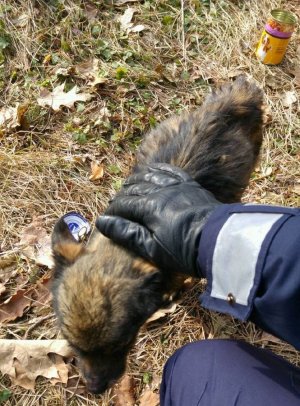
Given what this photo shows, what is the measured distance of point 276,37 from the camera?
15.1 feet

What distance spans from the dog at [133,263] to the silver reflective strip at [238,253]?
66 cm

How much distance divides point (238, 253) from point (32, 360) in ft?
6.48

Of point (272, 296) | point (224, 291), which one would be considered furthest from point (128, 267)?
point (272, 296)

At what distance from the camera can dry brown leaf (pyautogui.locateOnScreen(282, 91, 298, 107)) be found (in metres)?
4.71

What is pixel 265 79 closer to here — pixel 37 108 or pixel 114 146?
pixel 114 146

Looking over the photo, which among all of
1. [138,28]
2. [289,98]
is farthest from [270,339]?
[138,28]

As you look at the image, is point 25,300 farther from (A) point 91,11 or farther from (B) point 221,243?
(A) point 91,11

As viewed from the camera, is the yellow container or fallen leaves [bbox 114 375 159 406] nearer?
fallen leaves [bbox 114 375 159 406]

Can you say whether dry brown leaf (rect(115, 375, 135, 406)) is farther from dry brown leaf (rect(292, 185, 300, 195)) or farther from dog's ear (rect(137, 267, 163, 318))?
dry brown leaf (rect(292, 185, 300, 195))

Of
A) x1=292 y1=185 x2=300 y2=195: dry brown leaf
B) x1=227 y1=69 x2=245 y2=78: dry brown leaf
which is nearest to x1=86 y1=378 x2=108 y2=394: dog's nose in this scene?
x1=292 y1=185 x2=300 y2=195: dry brown leaf

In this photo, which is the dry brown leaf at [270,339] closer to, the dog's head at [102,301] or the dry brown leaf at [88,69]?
the dog's head at [102,301]

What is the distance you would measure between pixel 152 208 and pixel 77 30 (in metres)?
3.29

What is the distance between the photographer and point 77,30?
4.91 metres

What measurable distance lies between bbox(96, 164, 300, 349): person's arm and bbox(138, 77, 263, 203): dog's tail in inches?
22.5
